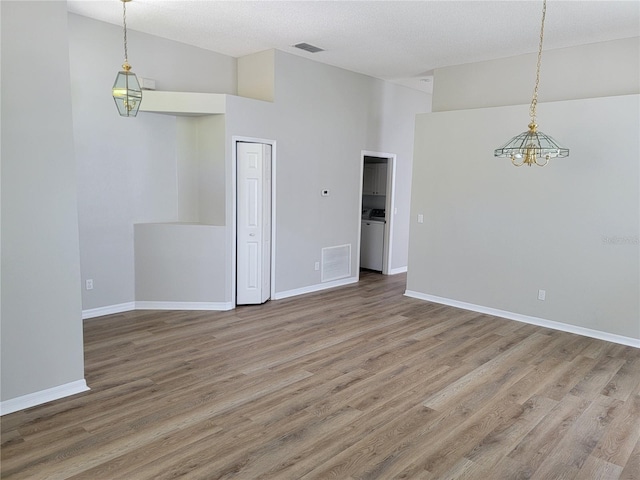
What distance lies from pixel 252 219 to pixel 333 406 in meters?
2.93

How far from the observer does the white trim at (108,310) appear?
4.99 metres

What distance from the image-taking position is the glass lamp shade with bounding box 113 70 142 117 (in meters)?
3.79

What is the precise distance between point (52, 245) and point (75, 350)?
79 centimetres

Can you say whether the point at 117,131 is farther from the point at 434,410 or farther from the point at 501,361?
the point at 501,361

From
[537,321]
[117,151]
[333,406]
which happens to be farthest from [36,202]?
[537,321]

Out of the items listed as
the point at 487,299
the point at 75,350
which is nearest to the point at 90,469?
the point at 75,350

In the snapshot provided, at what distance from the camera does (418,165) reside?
618 cm

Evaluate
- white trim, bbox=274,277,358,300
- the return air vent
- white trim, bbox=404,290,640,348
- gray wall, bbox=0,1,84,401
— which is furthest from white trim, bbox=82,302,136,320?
white trim, bbox=404,290,640,348

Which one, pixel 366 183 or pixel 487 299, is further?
pixel 366 183

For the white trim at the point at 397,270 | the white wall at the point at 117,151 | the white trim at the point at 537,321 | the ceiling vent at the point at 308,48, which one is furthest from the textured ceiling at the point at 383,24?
the white trim at the point at 397,270

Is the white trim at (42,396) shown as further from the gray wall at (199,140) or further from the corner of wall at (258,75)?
the corner of wall at (258,75)

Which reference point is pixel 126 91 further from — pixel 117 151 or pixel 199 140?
pixel 199 140

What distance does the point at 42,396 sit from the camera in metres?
3.09

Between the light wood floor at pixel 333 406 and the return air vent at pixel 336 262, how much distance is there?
1.69 meters
